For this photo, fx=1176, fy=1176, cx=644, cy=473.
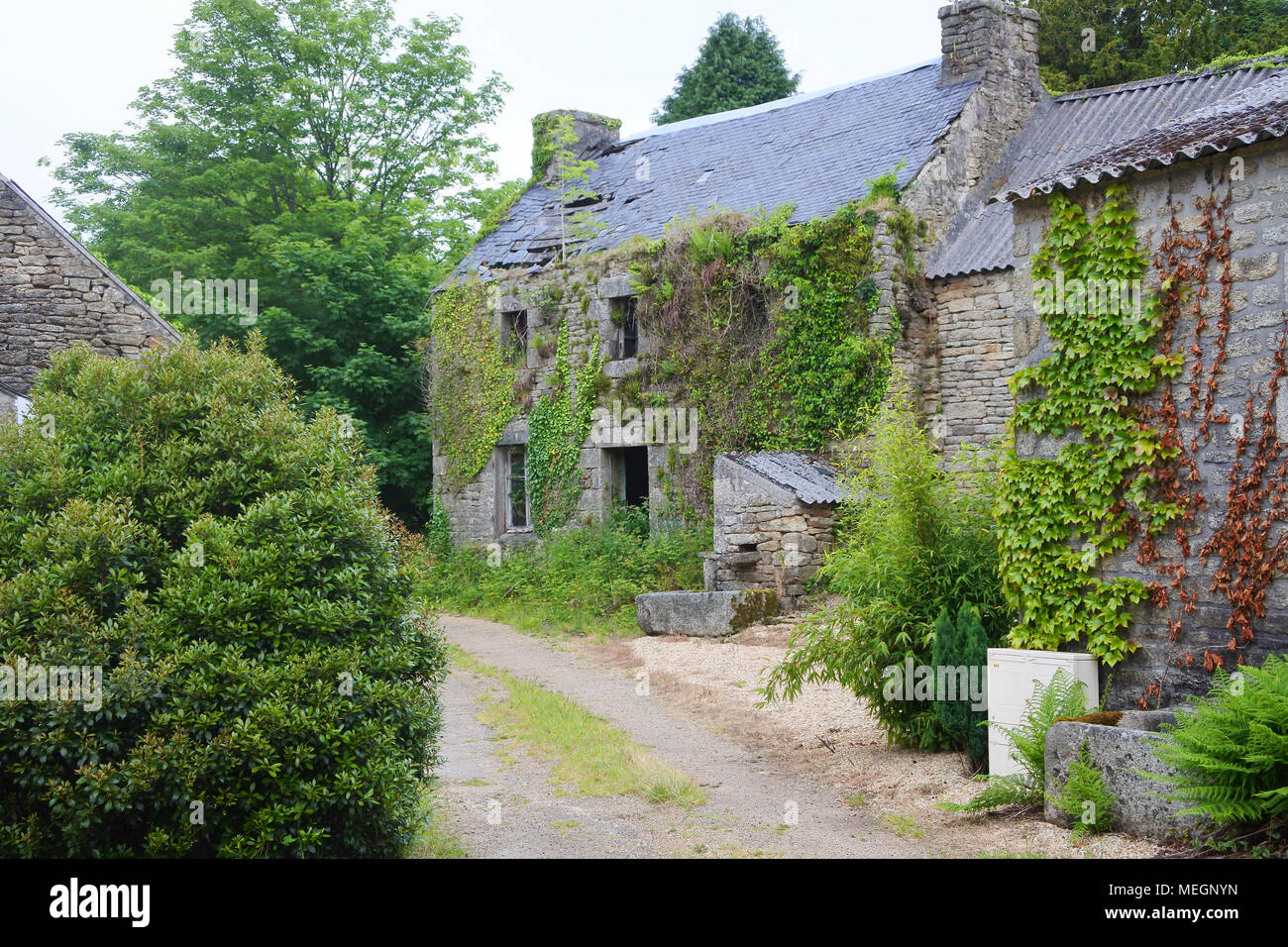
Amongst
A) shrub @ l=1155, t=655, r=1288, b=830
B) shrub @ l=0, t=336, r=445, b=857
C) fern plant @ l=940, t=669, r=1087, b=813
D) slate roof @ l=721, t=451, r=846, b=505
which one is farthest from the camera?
slate roof @ l=721, t=451, r=846, b=505

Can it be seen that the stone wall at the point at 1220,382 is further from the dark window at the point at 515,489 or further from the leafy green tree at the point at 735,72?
the leafy green tree at the point at 735,72

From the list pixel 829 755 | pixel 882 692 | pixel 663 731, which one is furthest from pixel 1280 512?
pixel 663 731

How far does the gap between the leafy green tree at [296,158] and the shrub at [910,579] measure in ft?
48.8

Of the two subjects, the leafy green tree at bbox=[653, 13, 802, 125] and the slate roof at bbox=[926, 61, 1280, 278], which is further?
the leafy green tree at bbox=[653, 13, 802, 125]

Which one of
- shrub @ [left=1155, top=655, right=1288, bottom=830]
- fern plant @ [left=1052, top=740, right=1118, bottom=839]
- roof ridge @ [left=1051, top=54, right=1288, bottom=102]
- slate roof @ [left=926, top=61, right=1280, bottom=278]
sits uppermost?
roof ridge @ [left=1051, top=54, right=1288, bottom=102]

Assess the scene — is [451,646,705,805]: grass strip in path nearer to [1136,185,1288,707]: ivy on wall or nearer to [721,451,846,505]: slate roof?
[1136,185,1288,707]: ivy on wall

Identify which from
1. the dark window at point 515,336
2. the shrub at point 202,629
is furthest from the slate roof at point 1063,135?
the shrub at point 202,629

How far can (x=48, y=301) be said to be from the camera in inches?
503

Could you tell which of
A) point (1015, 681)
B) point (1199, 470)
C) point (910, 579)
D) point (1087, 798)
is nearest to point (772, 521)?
point (910, 579)

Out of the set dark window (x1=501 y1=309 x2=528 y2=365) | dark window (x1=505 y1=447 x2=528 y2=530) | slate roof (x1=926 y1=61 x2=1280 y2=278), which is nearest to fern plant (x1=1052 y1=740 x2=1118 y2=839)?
slate roof (x1=926 y1=61 x2=1280 y2=278)

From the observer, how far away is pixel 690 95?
31.0m

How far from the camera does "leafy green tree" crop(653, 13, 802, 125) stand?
30.2 metres

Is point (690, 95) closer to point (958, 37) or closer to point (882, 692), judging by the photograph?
point (958, 37)

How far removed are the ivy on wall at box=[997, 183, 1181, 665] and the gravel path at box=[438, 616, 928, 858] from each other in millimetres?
1729
